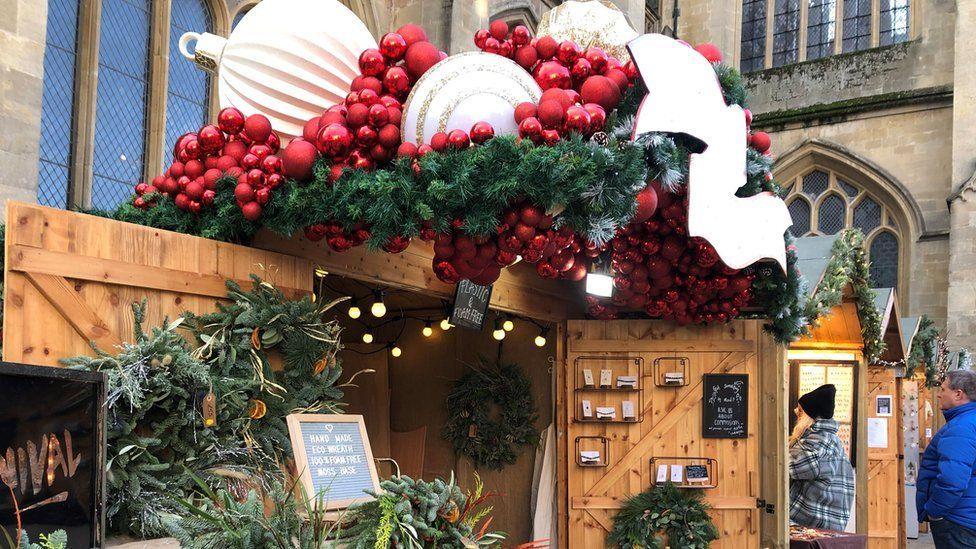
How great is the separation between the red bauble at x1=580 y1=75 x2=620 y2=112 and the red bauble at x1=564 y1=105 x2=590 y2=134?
0.32 metres

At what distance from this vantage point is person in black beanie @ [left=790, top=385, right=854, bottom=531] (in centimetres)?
743

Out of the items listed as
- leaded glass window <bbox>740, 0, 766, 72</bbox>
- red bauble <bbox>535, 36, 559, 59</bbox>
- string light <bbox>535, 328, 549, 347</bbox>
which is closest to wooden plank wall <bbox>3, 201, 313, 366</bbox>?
red bauble <bbox>535, 36, 559, 59</bbox>

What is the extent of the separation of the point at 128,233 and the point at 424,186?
1288mm

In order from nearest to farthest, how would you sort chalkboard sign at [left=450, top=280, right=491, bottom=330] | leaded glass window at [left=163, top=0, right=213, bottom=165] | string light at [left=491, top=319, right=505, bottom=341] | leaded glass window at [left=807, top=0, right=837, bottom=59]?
1. chalkboard sign at [left=450, top=280, right=491, bottom=330]
2. leaded glass window at [left=163, top=0, right=213, bottom=165]
3. string light at [left=491, top=319, right=505, bottom=341]
4. leaded glass window at [left=807, top=0, right=837, bottom=59]

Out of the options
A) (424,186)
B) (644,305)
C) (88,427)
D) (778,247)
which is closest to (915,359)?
(644,305)

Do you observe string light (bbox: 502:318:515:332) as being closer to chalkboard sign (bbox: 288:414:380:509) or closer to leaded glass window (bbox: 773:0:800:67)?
chalkboard sign (bbox: 288:414:380:509)

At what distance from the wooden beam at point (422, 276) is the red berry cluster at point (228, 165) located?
390mm

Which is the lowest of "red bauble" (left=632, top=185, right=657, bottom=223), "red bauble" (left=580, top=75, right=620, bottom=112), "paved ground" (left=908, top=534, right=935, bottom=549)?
"paved ground" (left=908, top=534, right=935, bottom=549)

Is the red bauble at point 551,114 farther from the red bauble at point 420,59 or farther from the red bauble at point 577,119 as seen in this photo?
the red bauble at point 420,59

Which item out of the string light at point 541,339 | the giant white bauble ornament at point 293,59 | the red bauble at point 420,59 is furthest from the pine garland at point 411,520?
the string light at point 541,339

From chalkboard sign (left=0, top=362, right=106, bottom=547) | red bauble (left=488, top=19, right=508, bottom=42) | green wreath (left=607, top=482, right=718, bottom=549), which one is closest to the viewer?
chalkboard sign (left=0, top=362, right=106, bottom=547)

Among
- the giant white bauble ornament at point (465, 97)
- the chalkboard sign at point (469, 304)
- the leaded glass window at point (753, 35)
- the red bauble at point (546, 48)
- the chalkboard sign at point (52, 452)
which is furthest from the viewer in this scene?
the leaded glass window at point (753, 35)

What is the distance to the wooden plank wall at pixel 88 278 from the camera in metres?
3.69

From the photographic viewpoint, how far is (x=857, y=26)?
21812mm
